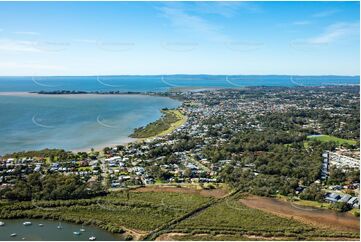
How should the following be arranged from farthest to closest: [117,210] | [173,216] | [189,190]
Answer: [189,190]
[117,210]
[173,216]

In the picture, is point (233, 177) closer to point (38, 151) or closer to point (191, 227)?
point (191, 227)

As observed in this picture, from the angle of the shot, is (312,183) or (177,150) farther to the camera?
(177,150)

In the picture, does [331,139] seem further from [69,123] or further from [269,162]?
[69,123]

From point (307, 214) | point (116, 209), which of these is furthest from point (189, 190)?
point (307, 214)

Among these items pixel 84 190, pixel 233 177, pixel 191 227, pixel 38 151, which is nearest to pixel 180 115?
pixel 38 151

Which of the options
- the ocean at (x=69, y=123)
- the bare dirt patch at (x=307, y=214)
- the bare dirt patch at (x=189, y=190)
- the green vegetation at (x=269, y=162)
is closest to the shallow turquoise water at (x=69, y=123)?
the ocean at (x=69, y=123)

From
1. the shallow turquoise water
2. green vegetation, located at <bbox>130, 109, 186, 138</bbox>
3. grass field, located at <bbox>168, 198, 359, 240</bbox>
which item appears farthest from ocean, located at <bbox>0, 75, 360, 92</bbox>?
grass field, located at <bbox>168, 198, 359, 240</bbox>

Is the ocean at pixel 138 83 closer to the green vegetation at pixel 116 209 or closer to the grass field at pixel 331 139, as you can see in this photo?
the grass field at pixel 331 139
